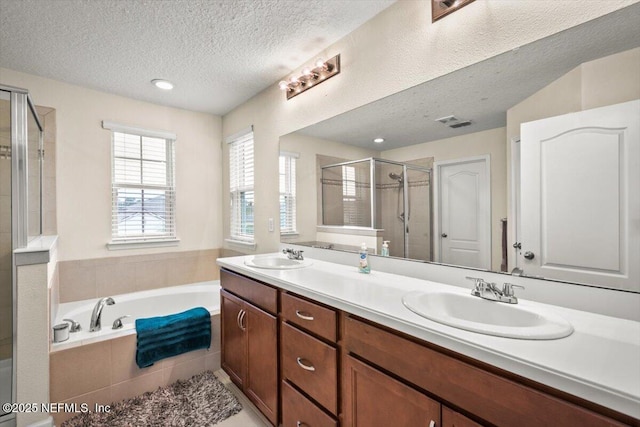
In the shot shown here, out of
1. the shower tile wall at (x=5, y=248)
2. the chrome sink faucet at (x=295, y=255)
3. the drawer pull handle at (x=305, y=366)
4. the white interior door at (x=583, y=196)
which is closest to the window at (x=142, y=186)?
the shower tile wall at (x=5, y=248)

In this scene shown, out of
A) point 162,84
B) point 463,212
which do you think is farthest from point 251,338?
point 162,84

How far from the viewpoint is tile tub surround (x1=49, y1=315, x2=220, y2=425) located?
184 cm

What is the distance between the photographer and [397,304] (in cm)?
113

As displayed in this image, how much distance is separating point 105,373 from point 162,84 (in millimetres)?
2374

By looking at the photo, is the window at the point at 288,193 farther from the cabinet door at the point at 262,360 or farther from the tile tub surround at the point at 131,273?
the tile tub surround at the point at 131,273

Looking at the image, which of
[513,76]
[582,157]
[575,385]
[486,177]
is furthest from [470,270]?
[513,76]

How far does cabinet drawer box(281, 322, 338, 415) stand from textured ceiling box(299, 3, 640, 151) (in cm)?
116

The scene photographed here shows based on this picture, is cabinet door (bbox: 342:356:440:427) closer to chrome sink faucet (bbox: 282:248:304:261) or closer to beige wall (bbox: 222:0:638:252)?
chrome sink faucet (bbox: 282:248:304:261)

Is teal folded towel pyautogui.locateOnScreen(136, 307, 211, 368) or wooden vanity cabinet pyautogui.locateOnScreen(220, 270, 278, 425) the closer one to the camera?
wooden vanity cabinet pyautogui.locateOnScreen(220, 270, 278, 425)

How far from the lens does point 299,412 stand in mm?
1444

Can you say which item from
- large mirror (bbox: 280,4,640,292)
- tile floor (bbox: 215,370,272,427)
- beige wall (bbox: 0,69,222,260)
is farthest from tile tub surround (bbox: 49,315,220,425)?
large mirror (bbox: 280,4,640,292)

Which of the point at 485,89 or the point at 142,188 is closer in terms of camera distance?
the point at 485,89

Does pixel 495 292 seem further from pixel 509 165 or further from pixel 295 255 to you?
pixel 295 255

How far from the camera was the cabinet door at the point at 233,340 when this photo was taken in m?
1.95
